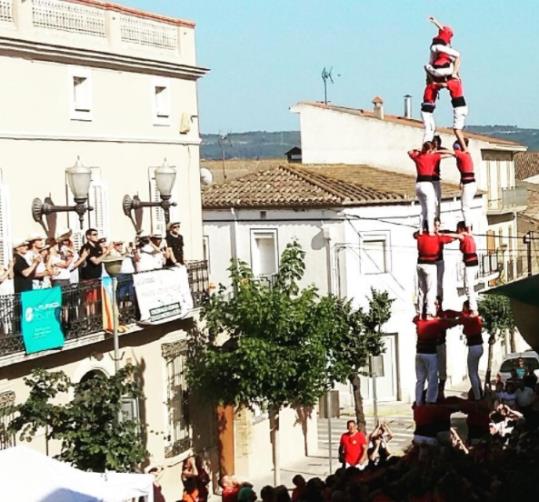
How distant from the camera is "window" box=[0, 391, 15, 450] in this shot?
21031mm

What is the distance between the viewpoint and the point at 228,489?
1778cm

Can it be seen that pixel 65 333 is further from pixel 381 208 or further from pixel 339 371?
pixel 381 208

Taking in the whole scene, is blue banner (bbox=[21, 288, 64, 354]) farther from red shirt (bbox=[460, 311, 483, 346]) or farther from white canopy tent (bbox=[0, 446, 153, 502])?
red shirt (bbox=[460, 311, 483, 346])

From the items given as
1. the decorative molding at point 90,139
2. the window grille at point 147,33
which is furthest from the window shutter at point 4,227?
the window grille at point 147,33

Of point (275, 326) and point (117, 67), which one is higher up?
point (117, 67)

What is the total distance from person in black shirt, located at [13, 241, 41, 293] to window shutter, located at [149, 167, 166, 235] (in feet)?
16.7

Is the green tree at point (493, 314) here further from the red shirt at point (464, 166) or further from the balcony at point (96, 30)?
the red shirt at point (464, 166)

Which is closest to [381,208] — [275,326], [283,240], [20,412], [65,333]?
[283,240]

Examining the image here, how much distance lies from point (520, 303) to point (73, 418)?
10.4m

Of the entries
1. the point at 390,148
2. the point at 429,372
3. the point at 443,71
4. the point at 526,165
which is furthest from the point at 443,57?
the point at 526,165

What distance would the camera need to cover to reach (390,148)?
4766 centimetres

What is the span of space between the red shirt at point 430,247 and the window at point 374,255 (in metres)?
21.4

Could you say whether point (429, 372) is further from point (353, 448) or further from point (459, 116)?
point (353, 448)

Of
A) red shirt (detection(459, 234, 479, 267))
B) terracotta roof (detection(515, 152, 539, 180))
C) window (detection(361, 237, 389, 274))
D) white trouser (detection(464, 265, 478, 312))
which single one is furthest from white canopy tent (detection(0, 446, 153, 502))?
terracotta roof (detection(515, 152, 539, 180))
